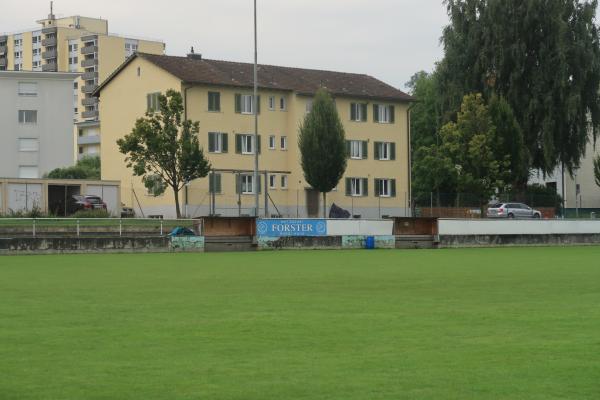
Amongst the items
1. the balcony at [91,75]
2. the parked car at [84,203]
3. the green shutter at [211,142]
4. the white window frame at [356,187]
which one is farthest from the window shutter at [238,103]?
the balcony at [91,75]

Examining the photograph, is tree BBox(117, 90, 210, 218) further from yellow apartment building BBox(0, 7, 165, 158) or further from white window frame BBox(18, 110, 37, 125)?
yellow apartment building BBox(0, 7, 165, 158)

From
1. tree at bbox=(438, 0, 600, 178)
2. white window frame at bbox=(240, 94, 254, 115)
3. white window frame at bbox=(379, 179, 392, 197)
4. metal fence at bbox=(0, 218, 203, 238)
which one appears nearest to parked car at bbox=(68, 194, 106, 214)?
metal fence at bbox=(0, 218, 203, 238)

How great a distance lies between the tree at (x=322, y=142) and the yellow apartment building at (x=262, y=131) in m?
2.57

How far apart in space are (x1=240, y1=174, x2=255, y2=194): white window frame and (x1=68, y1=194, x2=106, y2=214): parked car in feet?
44.8

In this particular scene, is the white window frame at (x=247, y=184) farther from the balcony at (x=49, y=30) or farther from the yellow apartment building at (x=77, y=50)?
the balcony at (x=49, y=30)

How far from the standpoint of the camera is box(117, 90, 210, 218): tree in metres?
66.9

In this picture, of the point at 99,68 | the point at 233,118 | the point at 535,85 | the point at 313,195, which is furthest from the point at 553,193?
the point at 99,68

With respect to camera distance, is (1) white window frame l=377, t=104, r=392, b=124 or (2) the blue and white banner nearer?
(2) the blue and white banner

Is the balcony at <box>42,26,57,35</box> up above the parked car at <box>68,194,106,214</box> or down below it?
above

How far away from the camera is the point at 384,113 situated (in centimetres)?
9375

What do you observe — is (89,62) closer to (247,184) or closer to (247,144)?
(247,144)

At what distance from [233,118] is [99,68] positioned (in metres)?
95.2

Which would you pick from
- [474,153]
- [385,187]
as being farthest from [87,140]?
[474,153]

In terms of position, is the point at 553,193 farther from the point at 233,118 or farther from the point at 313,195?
the point at 233,118
